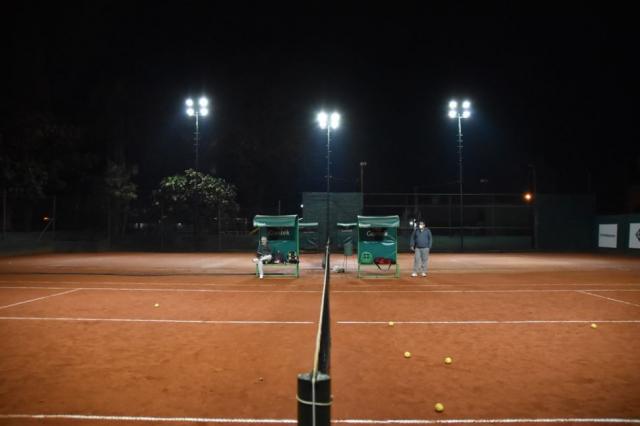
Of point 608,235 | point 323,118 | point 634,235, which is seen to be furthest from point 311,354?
point 608,235

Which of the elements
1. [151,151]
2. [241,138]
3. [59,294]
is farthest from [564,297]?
[151,151]

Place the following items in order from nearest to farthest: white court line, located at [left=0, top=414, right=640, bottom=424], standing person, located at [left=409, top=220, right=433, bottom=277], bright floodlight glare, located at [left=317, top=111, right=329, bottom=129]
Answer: white court line, located at [left=0, top=414, right=640, bottom=424]
standing person, located at [left=409, top=220, right=433, bottom=277]
bright floodlight glare, located at [left=317, top=111, right=329, bottom=129]

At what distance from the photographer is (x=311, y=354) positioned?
22.0 ft

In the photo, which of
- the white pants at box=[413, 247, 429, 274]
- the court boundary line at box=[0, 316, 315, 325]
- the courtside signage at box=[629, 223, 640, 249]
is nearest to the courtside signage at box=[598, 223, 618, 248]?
the courtside signage at box=[629, 223, 640, 249]

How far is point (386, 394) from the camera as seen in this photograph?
16.7 ft

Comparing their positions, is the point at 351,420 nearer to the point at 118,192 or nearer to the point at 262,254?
the point at 262,254

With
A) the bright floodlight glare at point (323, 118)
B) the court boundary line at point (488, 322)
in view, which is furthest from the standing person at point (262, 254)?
the court boundary line at point (488, 322)

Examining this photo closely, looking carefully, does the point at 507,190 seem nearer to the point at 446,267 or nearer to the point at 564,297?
the point at 446,267

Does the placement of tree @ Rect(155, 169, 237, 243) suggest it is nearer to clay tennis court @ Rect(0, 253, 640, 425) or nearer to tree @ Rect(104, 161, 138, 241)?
tree @ Rect(104, 161, 138, 241)

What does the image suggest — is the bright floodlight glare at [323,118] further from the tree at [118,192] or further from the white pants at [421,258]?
the tree at [118,192]

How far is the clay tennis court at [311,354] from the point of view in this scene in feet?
15.5

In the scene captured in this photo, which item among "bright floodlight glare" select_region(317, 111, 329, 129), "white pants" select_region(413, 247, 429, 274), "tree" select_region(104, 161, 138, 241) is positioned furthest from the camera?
"tree" select_region(104, 161, 138, 241)

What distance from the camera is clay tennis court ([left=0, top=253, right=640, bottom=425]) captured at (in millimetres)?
4723

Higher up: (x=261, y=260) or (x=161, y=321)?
(x=261, y=260)
